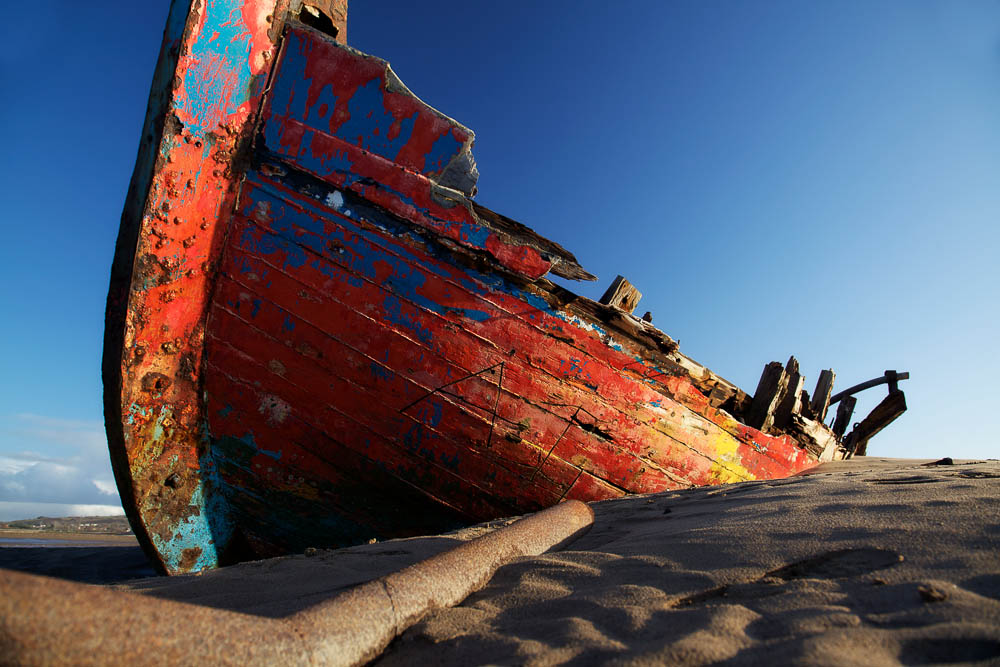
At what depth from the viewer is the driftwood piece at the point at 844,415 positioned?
7.41 meters

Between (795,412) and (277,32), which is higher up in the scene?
(277,32)

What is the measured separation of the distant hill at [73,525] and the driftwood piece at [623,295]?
18.1 m

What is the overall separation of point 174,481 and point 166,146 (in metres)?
1.89

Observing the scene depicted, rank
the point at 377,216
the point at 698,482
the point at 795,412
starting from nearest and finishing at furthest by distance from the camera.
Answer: the point at 377,216
the point at 698,482
the point at 795,412

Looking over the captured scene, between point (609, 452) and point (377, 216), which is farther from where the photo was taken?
point (609, 452)

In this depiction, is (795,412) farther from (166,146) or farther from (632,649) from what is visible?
(166,146)

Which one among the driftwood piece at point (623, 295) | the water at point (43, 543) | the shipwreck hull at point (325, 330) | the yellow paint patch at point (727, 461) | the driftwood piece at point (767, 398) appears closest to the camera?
the shipwreck hull at point (325, 330)

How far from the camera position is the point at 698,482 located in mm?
3869

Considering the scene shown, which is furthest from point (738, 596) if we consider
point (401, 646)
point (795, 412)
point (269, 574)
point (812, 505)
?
point (795, 412)

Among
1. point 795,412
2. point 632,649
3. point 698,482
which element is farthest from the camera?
point 795,412

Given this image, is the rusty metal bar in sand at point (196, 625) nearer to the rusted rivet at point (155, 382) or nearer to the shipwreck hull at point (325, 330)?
the shipwreck hull at point (325, 330)

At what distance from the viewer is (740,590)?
1.22m

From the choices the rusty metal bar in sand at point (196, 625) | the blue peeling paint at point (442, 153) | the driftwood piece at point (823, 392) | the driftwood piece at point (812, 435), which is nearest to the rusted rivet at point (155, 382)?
the blue peeling paint at point (442, 153)

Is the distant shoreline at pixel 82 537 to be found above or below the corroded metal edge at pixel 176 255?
below
